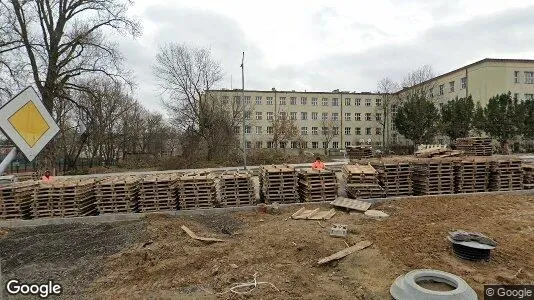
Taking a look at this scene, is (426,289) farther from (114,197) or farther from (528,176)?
(528,176)

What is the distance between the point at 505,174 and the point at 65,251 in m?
15.6

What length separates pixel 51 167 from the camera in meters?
26.0

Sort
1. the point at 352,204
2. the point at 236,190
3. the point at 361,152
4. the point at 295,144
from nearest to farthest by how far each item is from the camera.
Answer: the point at 352,204, the point at 236,190, the point at 361,152, the point at 295,144

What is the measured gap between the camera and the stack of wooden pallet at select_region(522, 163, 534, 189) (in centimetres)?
1417

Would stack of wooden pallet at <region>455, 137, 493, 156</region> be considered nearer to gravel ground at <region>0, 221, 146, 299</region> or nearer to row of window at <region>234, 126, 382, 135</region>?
gravel ground at <region>0, 221, 146, 299</region>

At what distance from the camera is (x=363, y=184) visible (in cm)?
1248

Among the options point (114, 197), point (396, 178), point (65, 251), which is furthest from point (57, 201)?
point (396, 178)

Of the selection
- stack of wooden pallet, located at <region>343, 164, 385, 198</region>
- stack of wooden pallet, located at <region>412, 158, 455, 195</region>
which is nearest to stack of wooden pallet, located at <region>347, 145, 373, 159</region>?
stack of wooden pallet, located at <region>412, 158, 455, 195</region>

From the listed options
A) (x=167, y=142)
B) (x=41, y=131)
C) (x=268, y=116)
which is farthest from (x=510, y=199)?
(x=268, y=116)

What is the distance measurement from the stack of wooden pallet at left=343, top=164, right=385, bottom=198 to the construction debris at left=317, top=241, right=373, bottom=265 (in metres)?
5.10

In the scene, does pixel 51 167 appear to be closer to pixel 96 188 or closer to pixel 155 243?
pixel 96 188

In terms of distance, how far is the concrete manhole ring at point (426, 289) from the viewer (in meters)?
4.73

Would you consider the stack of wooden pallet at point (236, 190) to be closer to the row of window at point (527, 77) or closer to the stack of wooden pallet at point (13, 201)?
the stack of wooden pallet at point (13, 201)

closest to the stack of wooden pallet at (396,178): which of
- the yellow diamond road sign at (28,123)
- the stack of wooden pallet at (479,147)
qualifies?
the yellow diamond road sign at (28,123)
